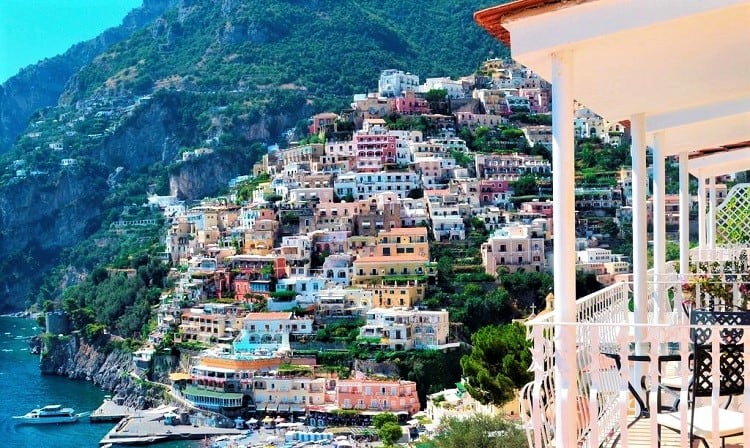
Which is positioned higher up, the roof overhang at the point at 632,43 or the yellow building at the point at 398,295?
the roof overhang at the point at 632,43

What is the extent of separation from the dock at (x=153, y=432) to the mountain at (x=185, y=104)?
32791mm

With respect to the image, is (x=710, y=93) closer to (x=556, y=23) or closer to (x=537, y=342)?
(x=556, y=23)

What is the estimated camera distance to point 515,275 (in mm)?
39344

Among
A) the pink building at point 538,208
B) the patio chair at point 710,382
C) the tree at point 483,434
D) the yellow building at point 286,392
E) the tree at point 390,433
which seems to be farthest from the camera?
the pink building at point 538,208

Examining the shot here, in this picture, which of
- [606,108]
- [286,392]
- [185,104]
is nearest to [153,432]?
[286,392]

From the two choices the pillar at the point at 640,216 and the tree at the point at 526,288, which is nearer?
the pillar at the point at 640,216

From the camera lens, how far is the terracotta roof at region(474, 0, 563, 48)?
3.11 metres

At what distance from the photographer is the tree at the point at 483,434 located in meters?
14.6

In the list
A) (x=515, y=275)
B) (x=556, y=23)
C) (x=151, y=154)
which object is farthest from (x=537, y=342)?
(x=151, y=154)

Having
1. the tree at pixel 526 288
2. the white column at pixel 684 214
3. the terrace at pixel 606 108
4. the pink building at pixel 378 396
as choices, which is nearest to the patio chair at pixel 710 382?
the terrace at pixel 606 108

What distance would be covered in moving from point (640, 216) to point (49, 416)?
112 ft

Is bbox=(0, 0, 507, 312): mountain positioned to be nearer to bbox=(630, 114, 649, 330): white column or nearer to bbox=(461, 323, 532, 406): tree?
bbox=(461, 323, 532, 406): tree

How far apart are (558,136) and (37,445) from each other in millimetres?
32389

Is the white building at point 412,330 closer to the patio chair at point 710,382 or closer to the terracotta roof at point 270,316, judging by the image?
the terracotta roof at point 270,316
